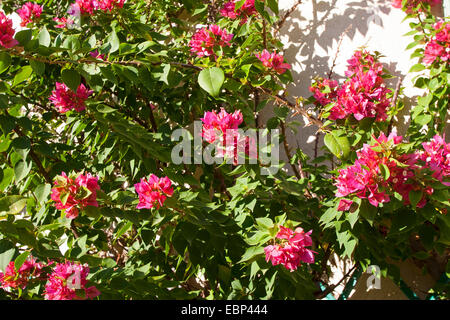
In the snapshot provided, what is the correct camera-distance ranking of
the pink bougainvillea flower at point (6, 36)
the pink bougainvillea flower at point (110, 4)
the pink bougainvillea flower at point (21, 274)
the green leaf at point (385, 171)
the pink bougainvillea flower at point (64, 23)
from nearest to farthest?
1. the green leaf at point (385, 171)
2. the pink bougainvillea flower at point (6, 36)
3. the pink bougainvillea flower at point (21, 274)
4. the pink bougainvillea flower at point (110, 4)
5. the pink bougainvillea flower at point (64, 23)

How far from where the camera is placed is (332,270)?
210cm

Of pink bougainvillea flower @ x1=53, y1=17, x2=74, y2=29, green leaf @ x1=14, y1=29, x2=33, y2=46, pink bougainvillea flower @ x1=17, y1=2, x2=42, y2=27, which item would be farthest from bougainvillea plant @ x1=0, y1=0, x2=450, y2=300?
pink bougainvillea flower @ x1=17, y1=2, x2=42, y2=27

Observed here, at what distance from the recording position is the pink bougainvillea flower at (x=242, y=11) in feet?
6.88

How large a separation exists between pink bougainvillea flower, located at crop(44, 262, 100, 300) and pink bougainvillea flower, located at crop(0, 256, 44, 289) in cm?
27

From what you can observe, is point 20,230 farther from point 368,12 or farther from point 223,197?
point 368,12

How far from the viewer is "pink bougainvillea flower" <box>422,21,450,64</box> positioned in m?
1.63

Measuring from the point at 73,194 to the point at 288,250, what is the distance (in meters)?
0.58

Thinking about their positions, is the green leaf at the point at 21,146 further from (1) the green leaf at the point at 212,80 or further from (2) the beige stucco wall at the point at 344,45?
(2) the beige stucco wall at the point at 344,45

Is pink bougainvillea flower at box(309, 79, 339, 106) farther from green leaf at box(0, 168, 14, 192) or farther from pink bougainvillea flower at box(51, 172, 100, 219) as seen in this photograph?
green leaf at box(0, 168, 14, 192)

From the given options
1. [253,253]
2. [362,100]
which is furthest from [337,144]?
[253,253]

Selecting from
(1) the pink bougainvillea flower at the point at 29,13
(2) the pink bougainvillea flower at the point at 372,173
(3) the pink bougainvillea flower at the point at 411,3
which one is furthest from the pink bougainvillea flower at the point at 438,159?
(1) the pink bougainvillea flower at the point at 29,13

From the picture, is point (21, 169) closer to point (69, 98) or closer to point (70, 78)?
point (70, 78)

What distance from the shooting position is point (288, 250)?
1.20 meters
